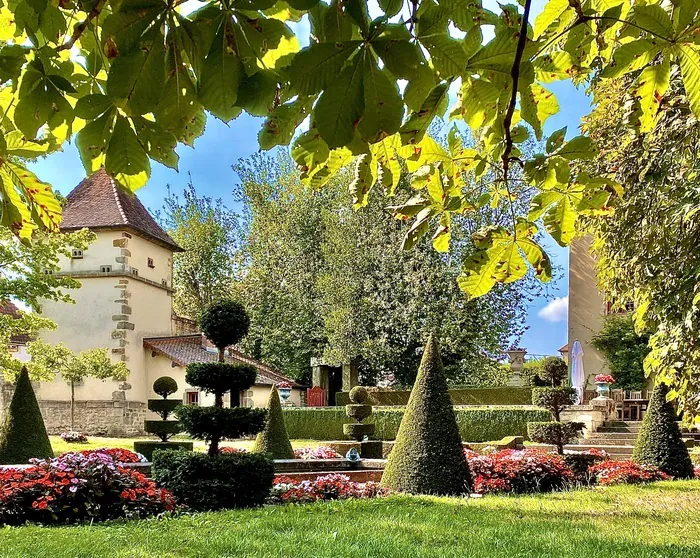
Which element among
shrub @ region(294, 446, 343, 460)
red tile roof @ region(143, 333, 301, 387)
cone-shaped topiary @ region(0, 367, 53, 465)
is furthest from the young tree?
shrub @ region(294, 446, 343, 460)

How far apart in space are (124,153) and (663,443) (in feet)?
39.9

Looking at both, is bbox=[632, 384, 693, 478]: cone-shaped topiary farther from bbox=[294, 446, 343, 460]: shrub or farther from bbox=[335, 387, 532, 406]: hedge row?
bbox=[335, 387, 532, 406]: hedge row

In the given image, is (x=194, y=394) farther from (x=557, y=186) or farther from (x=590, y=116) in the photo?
(x=557, y=186)

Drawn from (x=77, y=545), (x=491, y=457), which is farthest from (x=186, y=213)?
(x=77, y=545)

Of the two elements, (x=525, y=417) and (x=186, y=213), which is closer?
(x=525, y=417)

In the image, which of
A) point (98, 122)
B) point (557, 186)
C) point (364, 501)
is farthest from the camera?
point (364, 501)

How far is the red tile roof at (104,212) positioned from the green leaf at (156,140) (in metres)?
22.3

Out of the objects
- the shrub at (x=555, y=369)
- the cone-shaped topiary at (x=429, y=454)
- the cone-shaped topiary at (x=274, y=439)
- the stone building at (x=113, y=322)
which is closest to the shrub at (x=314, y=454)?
the cone-shaped topiary at (x=274, y=439)

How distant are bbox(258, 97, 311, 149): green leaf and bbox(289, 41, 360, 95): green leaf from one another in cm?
42

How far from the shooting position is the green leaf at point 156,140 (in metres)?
1.72

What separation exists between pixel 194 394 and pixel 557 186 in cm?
2325

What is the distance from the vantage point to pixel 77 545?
217 inches

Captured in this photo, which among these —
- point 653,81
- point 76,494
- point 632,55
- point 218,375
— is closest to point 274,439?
point 218,375

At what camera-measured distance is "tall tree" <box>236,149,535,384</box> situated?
24094mm
